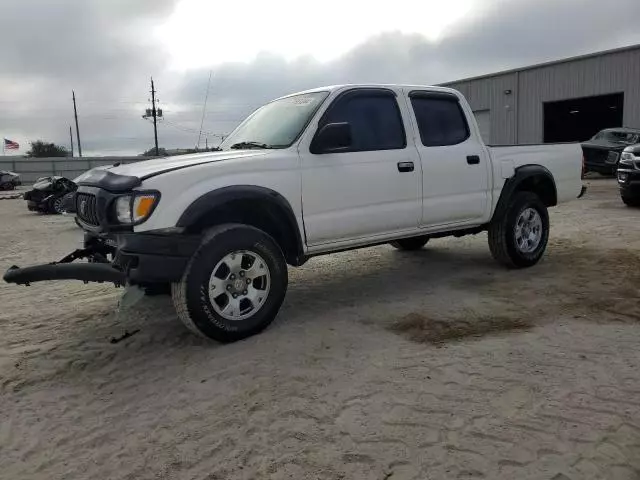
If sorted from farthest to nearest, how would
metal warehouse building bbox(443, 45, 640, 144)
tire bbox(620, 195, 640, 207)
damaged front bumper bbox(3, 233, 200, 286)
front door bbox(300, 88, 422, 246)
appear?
metal warehouse building bbox(443, 45, 640, 144) < tire bbox(620, 195, 640, 207) < front door bbox(300, 88, 422, 246) < damaged front bumper bbox(3, 233, 200, 286)

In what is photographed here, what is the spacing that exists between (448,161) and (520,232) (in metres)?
1.52

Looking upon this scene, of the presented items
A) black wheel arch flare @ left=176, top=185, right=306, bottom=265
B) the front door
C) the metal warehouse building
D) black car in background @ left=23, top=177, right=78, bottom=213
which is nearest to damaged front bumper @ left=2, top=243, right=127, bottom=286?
black wheel arch flare @ left=176, top=185, right=306, bottom=265

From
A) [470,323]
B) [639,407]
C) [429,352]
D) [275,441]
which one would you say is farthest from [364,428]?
[470,323]

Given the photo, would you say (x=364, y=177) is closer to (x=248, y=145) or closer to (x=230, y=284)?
(x=248, y=145)

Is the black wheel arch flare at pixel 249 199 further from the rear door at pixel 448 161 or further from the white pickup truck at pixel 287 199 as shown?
A: the rear door at pixel 448 161

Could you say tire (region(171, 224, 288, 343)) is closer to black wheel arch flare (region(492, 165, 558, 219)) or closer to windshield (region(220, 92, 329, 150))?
windshield (region(220, 92, 329, 150))

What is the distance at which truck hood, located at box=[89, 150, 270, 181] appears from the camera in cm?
404

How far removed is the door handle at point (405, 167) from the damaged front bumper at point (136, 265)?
2061 millimetres

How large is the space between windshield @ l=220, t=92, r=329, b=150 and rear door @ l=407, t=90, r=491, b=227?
3.64 feet

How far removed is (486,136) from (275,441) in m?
30.4

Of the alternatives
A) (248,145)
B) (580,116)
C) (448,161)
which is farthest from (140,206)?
(580,116)

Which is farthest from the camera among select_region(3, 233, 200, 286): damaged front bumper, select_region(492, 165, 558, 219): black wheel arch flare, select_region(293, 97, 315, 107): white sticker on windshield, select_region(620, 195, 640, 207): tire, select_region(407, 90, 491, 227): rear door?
select_region(620, 195, 640, 207): tire

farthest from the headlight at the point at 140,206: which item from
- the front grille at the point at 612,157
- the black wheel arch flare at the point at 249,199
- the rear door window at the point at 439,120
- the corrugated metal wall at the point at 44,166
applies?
the corrugated metal wall at the point at 44,166

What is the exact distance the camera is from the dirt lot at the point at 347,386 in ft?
8.87
